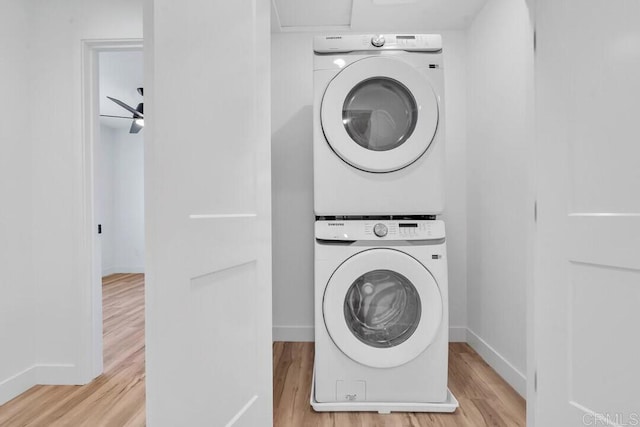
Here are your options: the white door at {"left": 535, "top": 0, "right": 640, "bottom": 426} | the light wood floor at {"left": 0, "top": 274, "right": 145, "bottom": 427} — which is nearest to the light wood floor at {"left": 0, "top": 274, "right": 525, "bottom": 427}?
the light wood floor at {"left": 0, "top": 274, "right": 145, "bottom": 427}

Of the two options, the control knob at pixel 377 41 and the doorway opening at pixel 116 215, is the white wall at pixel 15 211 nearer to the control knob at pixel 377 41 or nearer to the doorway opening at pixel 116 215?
the doorway opening at pixel 116 215

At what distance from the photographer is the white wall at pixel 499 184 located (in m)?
1.85

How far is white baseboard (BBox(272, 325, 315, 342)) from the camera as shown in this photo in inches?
103

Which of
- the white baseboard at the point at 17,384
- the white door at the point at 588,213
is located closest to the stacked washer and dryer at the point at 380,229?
the white door at the point at 588,213

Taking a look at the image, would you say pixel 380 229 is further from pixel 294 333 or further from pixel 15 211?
pixel 15 211

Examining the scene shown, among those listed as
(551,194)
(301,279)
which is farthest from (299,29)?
(551,194)

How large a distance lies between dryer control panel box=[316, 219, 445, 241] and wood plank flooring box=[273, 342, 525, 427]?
32.7 inches

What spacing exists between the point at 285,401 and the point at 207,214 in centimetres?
123

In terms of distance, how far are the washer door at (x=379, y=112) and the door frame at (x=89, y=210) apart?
4.13ft

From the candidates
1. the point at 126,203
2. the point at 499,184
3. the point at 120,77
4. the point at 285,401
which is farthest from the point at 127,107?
the point at 499,184

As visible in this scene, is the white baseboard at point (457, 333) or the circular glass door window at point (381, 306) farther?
the white baseboard at point (457, 333)

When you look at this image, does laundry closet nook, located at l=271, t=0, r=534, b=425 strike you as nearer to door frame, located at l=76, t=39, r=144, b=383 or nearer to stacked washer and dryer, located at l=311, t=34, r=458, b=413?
stacked washer and dryer, located at l=311, t=34, r=458, b=413

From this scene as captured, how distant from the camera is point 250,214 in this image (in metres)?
1.23

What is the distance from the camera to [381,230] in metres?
1.72
